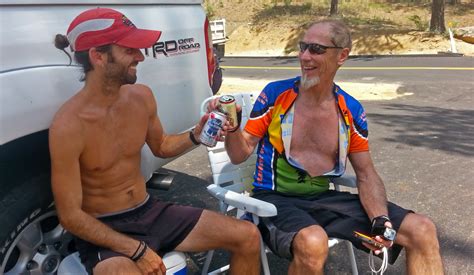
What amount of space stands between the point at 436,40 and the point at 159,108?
55.6 feet

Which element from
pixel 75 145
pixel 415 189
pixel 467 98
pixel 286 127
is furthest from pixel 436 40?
pixel 75 145

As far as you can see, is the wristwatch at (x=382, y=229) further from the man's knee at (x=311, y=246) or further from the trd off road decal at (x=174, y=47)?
the trd off road decal at (x=174, y=47)

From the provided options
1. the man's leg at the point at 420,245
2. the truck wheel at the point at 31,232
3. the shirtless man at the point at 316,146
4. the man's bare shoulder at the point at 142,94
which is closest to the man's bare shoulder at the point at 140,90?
the man's bare shoulder at the point at 142,94

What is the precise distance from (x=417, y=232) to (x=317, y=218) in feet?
1.65

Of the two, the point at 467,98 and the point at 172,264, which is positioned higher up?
the point at 172,264

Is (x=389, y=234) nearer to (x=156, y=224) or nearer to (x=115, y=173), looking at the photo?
(x=156, y=224)

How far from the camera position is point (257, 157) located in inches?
112

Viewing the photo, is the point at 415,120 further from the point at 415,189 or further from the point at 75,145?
the point at 75,145

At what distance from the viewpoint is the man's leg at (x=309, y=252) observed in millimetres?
2240

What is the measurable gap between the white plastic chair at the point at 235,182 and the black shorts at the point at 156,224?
215 mm

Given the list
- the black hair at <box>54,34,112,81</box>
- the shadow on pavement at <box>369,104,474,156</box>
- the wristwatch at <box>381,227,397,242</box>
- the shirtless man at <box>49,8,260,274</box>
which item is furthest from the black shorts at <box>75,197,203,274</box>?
the shadow on pavement at <box>369,104,474,156</box>

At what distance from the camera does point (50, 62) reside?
6.66ft

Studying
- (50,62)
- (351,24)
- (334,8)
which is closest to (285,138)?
(50,62)

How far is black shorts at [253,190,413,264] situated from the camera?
240cm
